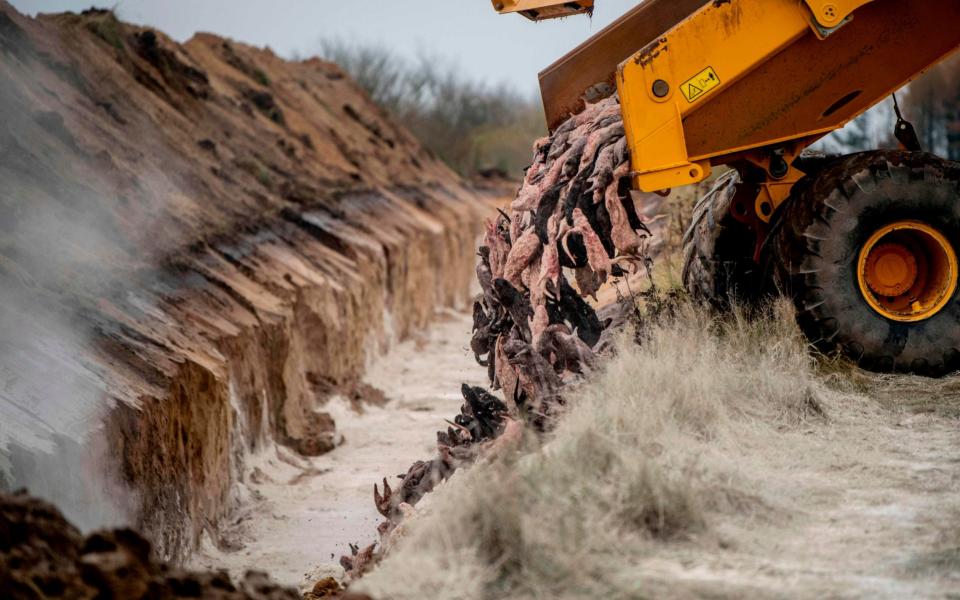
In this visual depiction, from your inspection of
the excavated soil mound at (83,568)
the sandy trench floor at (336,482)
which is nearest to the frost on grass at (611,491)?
the excavated soil mound at (83,568)

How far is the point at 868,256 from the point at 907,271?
35 cm

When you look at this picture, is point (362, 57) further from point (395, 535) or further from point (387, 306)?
point (395, 535)

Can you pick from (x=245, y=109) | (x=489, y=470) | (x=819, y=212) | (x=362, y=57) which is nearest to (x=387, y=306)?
(x=245, y=109)

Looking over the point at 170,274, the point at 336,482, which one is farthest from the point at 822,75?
the point at 170,274

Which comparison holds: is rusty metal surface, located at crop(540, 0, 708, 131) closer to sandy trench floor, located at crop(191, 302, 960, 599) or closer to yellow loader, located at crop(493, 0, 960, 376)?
yellow loader, located at crop(493, 0, 960, 376)

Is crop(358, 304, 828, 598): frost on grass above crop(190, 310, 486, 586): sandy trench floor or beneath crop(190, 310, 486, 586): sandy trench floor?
above

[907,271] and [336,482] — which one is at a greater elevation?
[907,271]

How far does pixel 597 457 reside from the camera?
5.64 metres

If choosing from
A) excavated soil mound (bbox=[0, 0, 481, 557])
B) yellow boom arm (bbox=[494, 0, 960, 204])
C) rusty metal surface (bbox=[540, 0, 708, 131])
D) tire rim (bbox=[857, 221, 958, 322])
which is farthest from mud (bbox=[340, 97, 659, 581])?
excavated soil mound (bbox=[0, 0, 481, 557])

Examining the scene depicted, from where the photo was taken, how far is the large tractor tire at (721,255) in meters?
9.70

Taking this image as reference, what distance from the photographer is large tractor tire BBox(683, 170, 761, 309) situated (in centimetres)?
970

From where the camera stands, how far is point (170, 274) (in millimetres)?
13102

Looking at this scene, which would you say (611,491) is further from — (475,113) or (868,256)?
(475,113)

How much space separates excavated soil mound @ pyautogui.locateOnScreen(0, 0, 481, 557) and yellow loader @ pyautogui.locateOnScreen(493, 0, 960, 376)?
3924 mm
